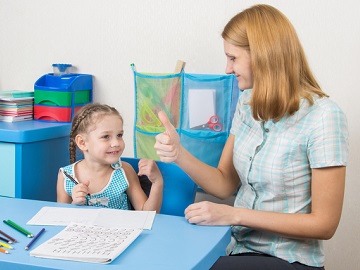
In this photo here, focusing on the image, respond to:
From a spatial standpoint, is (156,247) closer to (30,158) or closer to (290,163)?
(290,163)

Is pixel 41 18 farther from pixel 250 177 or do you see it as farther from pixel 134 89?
pixel 250 177

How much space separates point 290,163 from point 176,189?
16.0 inches

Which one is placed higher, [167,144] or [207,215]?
[167,144]

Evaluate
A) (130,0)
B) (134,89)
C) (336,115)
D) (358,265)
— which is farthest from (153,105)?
(358,265)

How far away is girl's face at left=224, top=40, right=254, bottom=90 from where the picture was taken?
60.0 inches

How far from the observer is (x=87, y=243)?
3.69ft

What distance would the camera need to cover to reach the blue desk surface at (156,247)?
3.41ft

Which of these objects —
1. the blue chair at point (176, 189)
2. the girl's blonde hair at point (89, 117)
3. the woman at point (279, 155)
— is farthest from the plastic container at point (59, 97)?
the woman at point (279, 155)

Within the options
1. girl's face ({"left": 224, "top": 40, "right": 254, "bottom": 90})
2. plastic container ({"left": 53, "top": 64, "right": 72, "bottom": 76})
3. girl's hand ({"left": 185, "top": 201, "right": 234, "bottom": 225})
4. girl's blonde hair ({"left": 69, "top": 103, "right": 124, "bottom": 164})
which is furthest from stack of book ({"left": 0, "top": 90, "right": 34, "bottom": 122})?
girl's hand ({"left": 185, "top": 201, "right": 234, "bottom": 225})

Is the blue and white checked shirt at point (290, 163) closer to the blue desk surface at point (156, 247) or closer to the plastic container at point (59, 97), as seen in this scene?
the blue desk surface at point (156, 247)

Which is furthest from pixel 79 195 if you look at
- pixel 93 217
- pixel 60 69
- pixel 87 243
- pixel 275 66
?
pixel 60 69

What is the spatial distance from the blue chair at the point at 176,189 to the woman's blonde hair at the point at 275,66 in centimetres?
35

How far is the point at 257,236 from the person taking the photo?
1.55m

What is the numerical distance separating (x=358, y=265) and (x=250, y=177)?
Result: 0.74 meters
